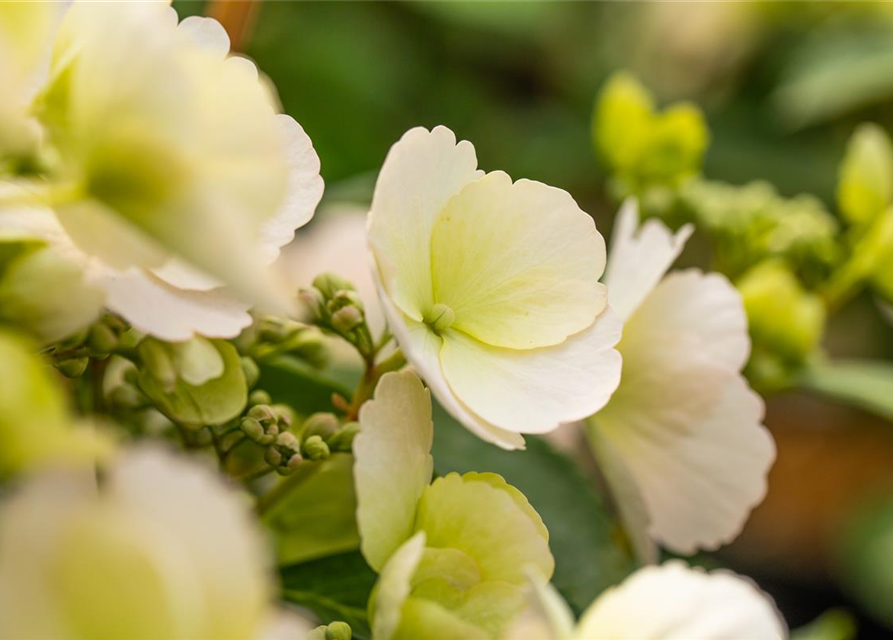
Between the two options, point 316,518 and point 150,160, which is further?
point 316,518

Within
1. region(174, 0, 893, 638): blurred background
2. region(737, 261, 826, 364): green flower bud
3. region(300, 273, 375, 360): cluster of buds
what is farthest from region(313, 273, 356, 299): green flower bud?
region(174, 0, 893, 638): blurred background

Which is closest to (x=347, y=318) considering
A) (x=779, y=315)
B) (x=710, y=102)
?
(x=779, y=315)

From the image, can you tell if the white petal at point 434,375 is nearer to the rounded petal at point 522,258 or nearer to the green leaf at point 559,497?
the rounded petal at point 522,258

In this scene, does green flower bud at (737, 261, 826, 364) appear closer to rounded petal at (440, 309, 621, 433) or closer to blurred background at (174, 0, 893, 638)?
rounded petal at (440, 309, 621, 433)

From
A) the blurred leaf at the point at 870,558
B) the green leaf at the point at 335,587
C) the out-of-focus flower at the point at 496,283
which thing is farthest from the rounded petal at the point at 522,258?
the blurred leaf at the point at 870,558

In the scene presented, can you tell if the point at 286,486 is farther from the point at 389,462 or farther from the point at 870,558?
the point at 870,558
